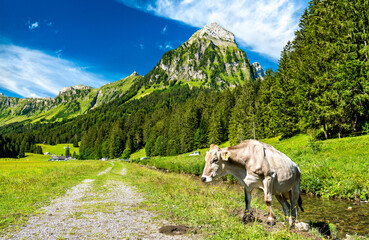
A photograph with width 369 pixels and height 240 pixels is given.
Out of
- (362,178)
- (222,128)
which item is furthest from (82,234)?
(222,128)

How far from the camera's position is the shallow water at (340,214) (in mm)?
8758

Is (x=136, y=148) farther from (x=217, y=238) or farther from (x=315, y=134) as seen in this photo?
(x=217, y=238)

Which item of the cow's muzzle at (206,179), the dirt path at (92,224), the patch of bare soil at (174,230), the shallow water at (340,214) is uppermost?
the cow's muzzle at (206,179)

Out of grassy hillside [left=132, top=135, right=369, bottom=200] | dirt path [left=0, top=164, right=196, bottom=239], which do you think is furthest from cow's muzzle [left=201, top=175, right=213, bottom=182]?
grassy hillside [left=132, top=135, right=369, bottom=200]

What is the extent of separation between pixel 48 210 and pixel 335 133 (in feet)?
119

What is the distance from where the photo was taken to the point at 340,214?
10.6m

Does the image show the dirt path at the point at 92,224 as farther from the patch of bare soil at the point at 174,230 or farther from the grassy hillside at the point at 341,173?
the grassy hillside at the point at 341,173

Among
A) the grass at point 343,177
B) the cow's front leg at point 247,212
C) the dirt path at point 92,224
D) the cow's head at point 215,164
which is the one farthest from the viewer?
the grass at point 343,177

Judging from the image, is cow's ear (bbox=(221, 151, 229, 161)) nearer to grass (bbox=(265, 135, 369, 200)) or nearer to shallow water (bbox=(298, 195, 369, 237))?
shallow water (bbox=(298, 195, 369, 237))

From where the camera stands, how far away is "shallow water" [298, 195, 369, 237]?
8.76 m

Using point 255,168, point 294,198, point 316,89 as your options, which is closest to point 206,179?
point 255,168

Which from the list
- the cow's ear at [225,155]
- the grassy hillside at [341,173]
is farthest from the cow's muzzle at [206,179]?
the grassy hillside at [341,173]

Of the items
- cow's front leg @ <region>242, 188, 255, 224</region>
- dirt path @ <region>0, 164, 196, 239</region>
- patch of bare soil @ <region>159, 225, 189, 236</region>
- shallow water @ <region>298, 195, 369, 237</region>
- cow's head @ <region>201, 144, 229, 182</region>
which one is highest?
cow's head @ <region>201, 144, 229, 182</region>

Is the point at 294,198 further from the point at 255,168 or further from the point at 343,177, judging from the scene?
the point at 343,177
